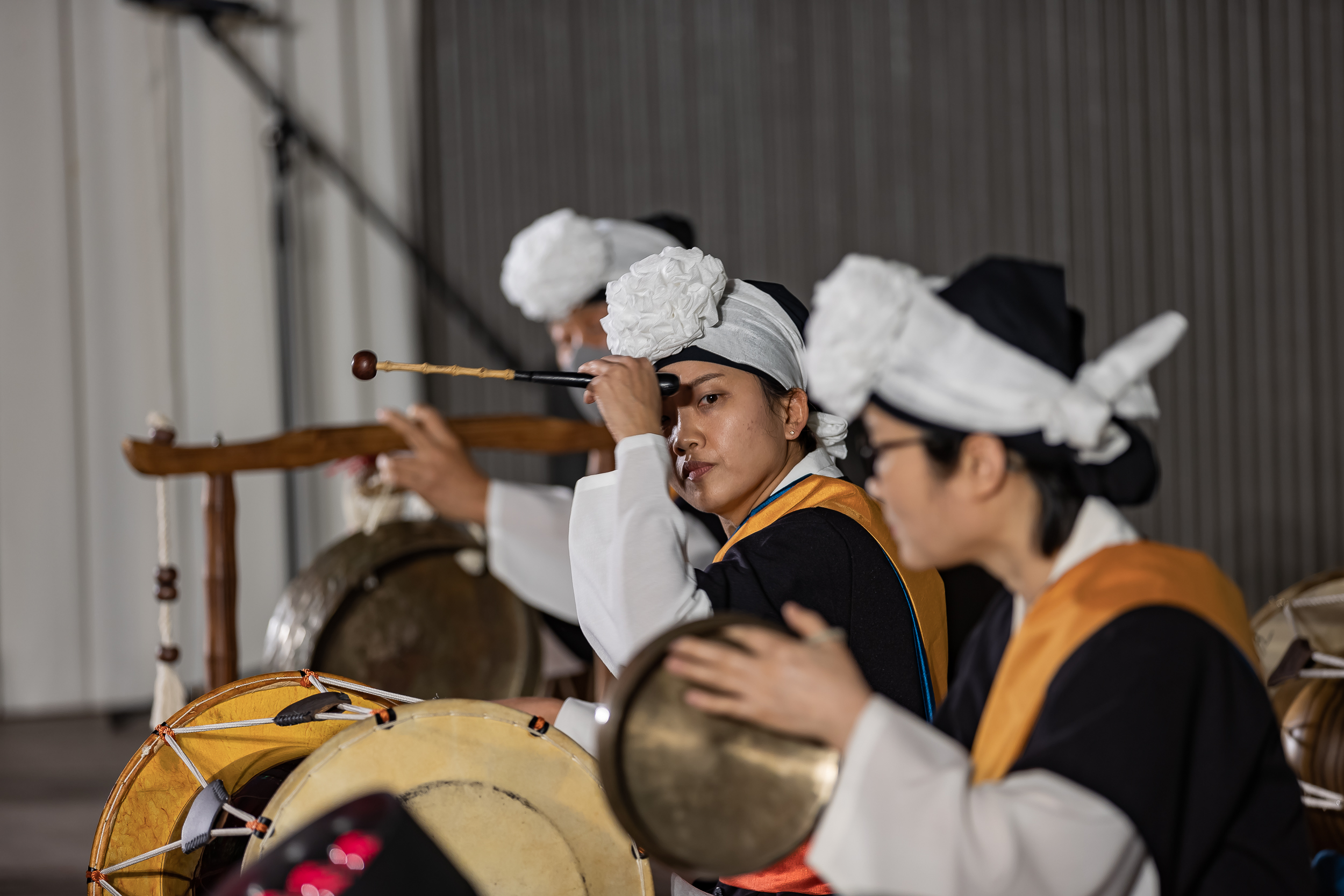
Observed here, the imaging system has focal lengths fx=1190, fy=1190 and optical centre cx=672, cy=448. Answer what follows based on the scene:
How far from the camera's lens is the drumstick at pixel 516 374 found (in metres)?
1.45

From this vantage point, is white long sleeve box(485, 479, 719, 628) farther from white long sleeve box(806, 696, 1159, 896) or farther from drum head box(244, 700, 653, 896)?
white long sleeve box(806, 696, 1159, 896)

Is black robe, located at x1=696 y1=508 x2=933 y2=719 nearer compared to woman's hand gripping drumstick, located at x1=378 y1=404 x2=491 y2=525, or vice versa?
black robe, located at x1=696 y1=508 x2=933 y2=719

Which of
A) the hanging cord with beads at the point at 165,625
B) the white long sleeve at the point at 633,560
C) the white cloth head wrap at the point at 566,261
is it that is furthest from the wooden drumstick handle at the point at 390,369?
the white cloth head wrap at the point at 566,261

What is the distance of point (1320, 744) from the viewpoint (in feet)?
6.64

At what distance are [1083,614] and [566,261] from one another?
1905mm

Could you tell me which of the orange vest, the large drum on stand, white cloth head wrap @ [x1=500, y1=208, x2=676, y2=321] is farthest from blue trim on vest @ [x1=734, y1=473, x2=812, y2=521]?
white cloth head wrap @ [x1=500, y1=208, x2=676, y2=321]

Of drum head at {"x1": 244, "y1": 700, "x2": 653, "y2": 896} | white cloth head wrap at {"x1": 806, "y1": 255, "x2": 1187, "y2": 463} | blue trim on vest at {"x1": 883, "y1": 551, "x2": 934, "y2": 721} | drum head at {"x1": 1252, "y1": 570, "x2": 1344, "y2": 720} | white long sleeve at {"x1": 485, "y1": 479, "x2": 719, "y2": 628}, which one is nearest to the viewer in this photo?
white cloth head wrap at {"x1": 806, "y1": 255, "x2": 1187, "y2": 463}

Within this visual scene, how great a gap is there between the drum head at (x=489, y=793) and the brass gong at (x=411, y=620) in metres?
1.19

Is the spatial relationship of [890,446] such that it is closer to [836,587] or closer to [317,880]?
[836,587]

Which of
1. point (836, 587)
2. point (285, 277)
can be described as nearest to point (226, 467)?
point (836, 587)

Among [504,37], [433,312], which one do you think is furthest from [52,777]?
[504,37]

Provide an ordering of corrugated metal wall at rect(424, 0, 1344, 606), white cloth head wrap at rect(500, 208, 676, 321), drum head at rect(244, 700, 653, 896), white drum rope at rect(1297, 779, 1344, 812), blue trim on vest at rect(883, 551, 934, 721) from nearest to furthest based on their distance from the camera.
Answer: drum head at rect(244, 700, 653, 896) → blue trim on vest at rect(883, 551, 934, 721) → white drum rope at rect(1297, 779, 1344, 812) → white cloth head wrap at rect(500, 208, 676, 321) → corrugated metal wall at rect(424, 0, 1344, 606)

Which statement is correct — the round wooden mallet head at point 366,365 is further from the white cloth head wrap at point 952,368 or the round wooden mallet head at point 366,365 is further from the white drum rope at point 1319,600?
the white drum rope at point 1319,600

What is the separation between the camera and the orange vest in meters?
1.34
